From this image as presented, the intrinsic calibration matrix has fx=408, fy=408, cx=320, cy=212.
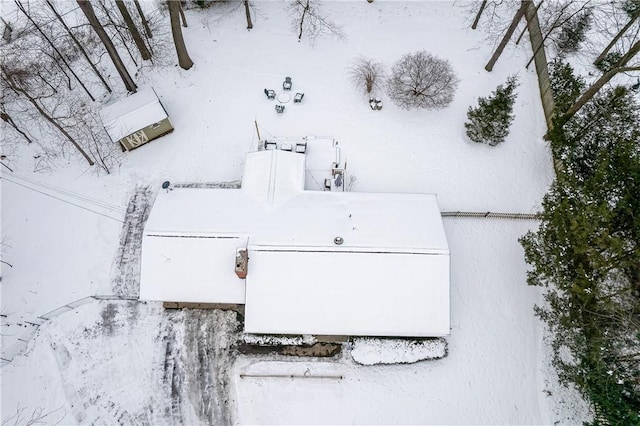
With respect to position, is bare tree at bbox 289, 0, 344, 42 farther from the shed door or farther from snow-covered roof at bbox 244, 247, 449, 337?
snow-covered roof at bbox 244, 247, 449, 337

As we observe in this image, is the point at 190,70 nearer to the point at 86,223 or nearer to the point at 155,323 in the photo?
the point at 86,223

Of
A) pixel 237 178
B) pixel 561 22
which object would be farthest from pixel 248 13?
pixel 561 22

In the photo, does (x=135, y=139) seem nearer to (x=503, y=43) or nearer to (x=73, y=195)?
(x=73, y=195)

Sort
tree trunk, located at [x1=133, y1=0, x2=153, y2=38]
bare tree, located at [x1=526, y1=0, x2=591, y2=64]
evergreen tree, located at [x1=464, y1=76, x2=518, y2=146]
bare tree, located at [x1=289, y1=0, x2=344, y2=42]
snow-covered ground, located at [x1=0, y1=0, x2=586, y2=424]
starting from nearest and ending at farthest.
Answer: snow-covered ground, located at [x1=0, y1=0, x2=586, y2=424], evergreen tree, located at [x1=464, y1=76, x2=518, y2=146], bare tree, located at [x1=526, y1=0, x2=591, y2=64], tree trunk, located at [x1=133, y1=0, x2=153, y2=38], bare tree, located at [x1=289, y1=0, x2=344, y2=42]

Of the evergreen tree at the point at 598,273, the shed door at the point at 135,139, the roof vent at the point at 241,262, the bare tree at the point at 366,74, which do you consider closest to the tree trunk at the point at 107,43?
the shed door at the point at 135,139

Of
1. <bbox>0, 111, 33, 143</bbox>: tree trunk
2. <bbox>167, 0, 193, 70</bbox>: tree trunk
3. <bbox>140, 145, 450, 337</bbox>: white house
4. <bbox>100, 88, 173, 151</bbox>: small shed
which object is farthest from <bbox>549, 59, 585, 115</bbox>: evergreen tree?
<bbox>0, 111, 33, 143</bbox>: tree trunk

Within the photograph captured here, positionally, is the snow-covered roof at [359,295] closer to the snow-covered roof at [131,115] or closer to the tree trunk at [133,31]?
the snow-covered roof at [131,115]
